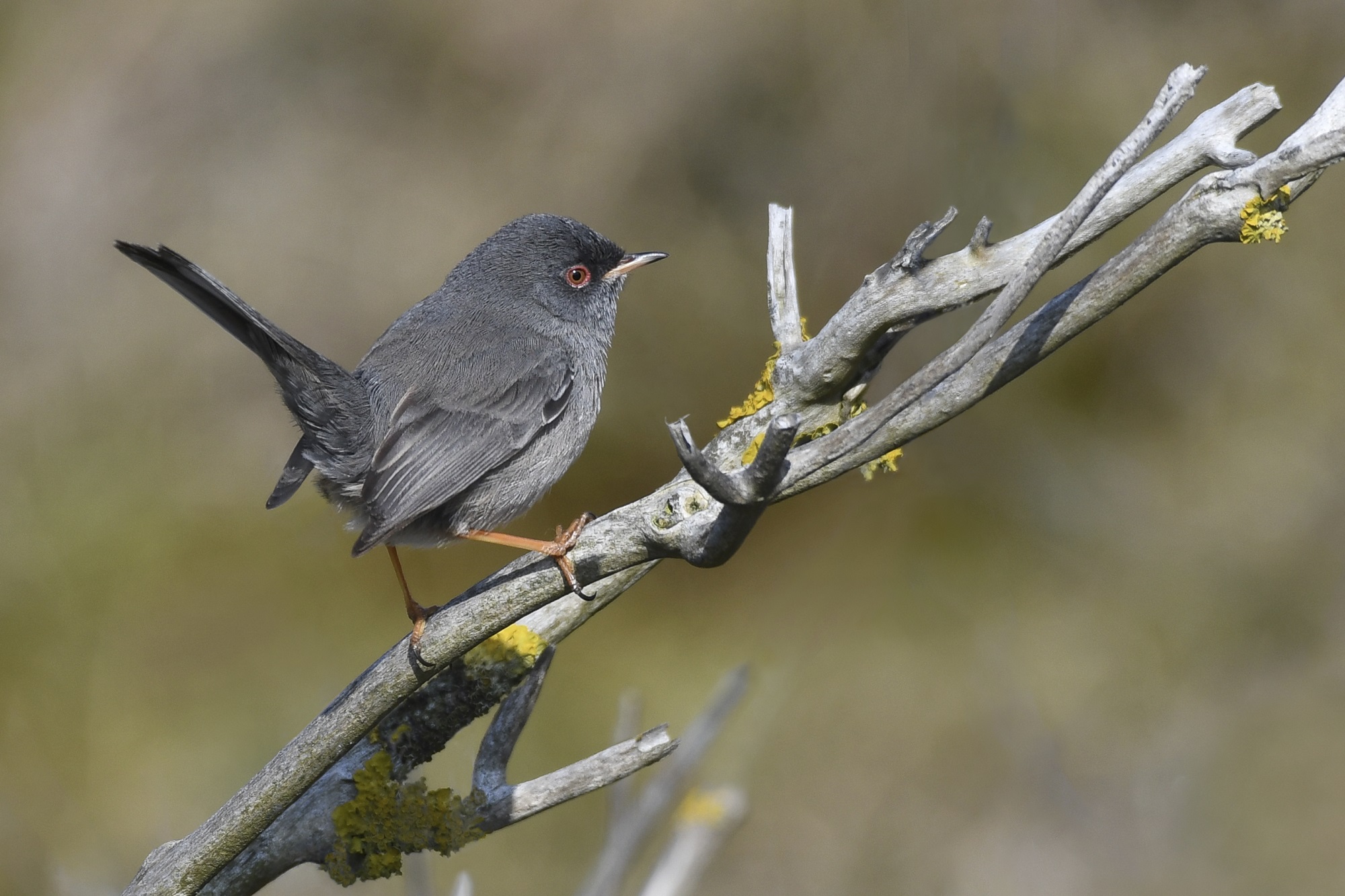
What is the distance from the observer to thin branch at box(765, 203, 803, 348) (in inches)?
123

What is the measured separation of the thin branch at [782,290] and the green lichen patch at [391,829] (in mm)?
1682

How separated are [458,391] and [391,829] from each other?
158 centimetres

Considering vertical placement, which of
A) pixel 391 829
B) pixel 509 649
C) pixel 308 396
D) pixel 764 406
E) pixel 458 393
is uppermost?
pixel 308 396

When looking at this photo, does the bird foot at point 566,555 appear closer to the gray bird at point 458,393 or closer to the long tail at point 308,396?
the gray bird at point 458,393

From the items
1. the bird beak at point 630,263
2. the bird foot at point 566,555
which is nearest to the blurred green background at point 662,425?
the bird beak at point 630,263

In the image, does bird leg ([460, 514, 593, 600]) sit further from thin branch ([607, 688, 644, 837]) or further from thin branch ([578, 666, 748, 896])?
thin branch ([578, 666, 748, 896])

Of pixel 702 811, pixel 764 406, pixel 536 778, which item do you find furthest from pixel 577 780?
pixel 764 406

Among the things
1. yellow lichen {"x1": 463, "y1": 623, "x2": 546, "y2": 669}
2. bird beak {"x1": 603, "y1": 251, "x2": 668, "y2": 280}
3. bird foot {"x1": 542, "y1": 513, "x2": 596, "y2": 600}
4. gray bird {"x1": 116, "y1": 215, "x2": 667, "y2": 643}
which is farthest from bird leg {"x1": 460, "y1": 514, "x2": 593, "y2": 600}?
bird beak {"x1": 603, "y1": 251, "x2": 668, "y2": 280}

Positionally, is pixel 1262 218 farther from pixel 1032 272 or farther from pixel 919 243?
pixel 919 243

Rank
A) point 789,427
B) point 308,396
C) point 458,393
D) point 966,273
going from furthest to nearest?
point 458,393, point 308,396, point 966,273, point 789,427

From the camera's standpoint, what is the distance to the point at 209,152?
688 cm

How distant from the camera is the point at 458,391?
3.86 metres

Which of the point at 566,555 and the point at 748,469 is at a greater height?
the point at 566,555

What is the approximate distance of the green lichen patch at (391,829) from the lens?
2.98 metres
